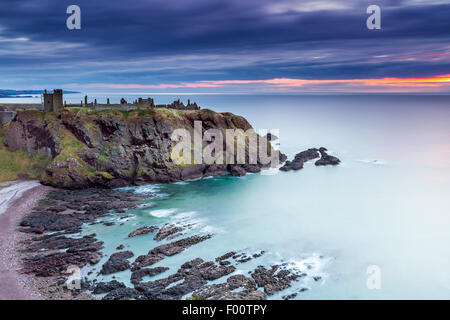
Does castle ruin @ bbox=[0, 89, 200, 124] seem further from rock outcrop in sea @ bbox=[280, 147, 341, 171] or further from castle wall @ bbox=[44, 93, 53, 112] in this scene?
rock outcrop in sea @ bbox=[280, 147, 341, 171]

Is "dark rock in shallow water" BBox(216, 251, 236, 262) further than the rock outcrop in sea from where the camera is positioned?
No

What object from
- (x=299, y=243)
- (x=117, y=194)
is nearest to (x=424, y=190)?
(x=299, y=243)

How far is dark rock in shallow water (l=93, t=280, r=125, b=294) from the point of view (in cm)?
2922

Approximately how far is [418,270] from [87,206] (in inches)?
1586

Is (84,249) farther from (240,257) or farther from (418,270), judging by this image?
(418,270)

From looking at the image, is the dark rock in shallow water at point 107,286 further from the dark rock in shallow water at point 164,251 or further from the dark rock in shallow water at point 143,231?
the dark rock in shallow water at point 143,231

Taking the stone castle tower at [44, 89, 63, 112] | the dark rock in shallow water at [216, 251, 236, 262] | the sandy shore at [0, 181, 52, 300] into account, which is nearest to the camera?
the sandy shore at [0, 181, 52, 300]

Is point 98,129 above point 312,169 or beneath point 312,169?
above

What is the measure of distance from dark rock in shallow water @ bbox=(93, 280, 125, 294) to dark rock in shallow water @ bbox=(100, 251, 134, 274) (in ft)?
7.00

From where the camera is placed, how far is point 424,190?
195 feet

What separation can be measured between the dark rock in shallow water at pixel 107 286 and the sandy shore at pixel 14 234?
13.8 feet
